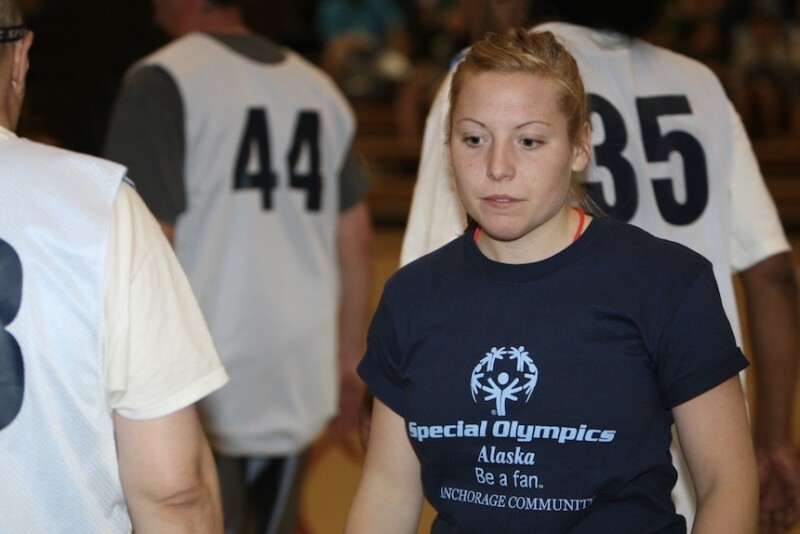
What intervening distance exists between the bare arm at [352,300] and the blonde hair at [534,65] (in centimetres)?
190

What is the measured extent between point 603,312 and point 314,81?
194 centimetres

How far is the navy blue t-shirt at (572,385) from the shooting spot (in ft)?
6.15

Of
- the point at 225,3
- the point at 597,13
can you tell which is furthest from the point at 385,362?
the point at 225,3

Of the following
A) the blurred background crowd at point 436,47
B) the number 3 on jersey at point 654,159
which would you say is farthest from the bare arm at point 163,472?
the blurred background crowd at point 436,47

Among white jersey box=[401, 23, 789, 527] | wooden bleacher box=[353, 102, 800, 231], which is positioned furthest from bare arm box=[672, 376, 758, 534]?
wooden bleacher box=[353, 102, 800, 231]

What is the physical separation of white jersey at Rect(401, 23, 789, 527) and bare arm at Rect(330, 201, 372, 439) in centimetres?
143

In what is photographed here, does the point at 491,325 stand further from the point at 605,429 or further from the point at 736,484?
the point at 736,484

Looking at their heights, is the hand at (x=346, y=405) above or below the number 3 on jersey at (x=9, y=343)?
below

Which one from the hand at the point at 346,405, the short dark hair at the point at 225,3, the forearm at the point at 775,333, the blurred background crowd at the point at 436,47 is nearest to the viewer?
the forearm at the point at 775,333

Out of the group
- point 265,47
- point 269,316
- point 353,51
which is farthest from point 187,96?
point 353,51

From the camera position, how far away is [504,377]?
6.23 feet

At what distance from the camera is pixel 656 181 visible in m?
2.49

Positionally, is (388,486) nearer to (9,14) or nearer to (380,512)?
(380,512)

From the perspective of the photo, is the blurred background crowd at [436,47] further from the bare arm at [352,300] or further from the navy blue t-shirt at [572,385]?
the navy blue t-shirt at [572,385]
